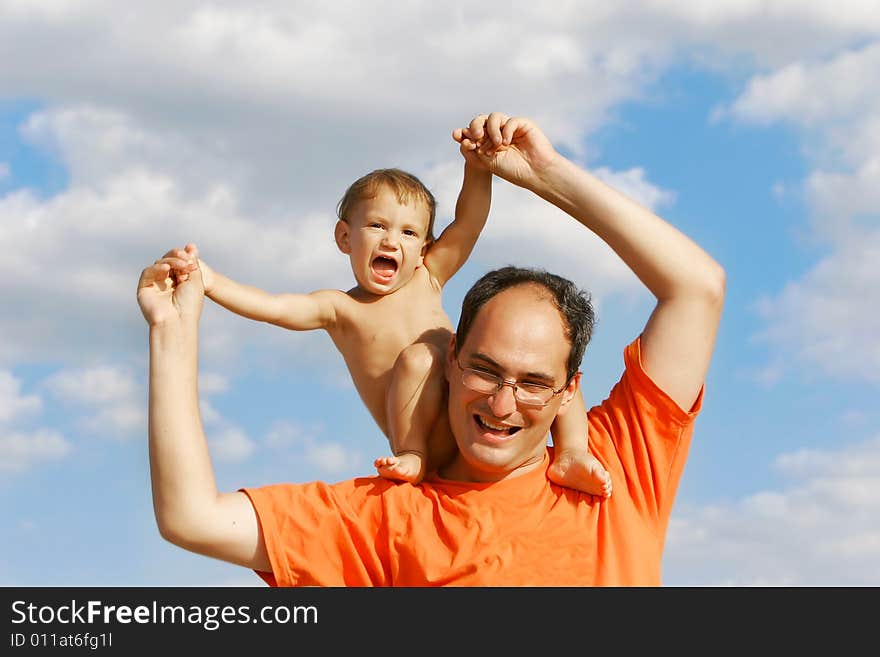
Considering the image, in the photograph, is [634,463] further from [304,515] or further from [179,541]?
[179,541]

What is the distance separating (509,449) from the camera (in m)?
4.27

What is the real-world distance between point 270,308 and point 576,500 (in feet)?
5.77

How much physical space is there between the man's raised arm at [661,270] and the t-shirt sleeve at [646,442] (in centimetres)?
5

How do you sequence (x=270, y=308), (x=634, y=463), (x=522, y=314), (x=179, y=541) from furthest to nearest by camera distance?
(x=270, y=308), (x=634, y=463), (x=522, y=314), (x=179, y=541)

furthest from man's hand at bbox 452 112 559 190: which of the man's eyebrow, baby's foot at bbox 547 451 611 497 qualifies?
baby's foot at bbox 547 451 611 497

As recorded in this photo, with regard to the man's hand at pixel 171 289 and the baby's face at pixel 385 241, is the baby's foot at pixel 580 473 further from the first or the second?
the man's hand at pixel 171 289

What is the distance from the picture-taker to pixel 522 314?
167 inches

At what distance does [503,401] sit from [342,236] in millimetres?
1717

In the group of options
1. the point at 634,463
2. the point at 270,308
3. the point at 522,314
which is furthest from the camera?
the point at 270,308

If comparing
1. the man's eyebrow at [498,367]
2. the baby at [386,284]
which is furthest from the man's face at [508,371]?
the baby at [386,284]

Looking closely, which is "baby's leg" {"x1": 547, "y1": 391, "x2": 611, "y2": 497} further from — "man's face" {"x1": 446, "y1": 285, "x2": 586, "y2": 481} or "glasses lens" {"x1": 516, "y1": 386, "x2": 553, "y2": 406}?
"glasses lens" {"x1": 516, "y1": 386, "x2": 553, "y2": 406}

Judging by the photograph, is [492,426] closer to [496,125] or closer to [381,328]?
[381,328]

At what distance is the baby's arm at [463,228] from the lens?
5203 mm
